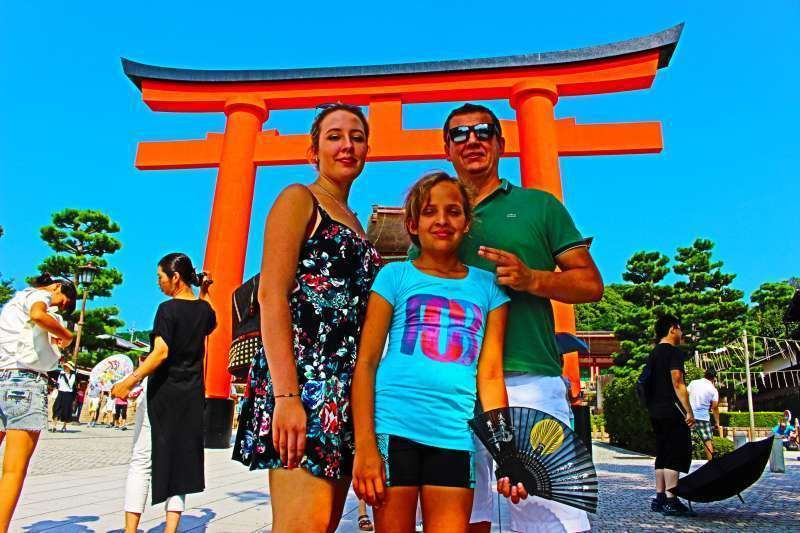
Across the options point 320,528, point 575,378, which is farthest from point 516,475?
point 575,378

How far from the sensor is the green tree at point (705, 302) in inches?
914

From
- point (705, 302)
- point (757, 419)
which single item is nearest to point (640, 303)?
point (705, 302)

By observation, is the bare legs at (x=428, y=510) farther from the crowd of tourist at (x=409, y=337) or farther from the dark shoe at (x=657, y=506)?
the dark shoe at (x=657, y=506)

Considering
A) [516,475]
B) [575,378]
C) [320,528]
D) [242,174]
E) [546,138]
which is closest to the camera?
[320,528]

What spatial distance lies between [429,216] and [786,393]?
26.7m

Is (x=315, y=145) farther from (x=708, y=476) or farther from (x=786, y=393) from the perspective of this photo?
(x=786, y=393)

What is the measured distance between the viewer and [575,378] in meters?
8.89

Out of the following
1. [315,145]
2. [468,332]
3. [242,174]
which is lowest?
[468,332]

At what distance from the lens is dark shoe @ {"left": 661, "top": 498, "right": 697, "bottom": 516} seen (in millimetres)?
4426

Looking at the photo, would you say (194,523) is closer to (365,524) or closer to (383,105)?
(365,524)

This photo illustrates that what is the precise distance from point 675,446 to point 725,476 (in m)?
0.40

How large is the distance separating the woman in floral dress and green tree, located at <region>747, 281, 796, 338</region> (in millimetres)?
33060

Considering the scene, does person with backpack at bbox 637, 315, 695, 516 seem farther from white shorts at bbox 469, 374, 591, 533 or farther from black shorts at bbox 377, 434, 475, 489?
black shorts at bbox 377, 434, 475, 489

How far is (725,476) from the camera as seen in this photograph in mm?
4367
